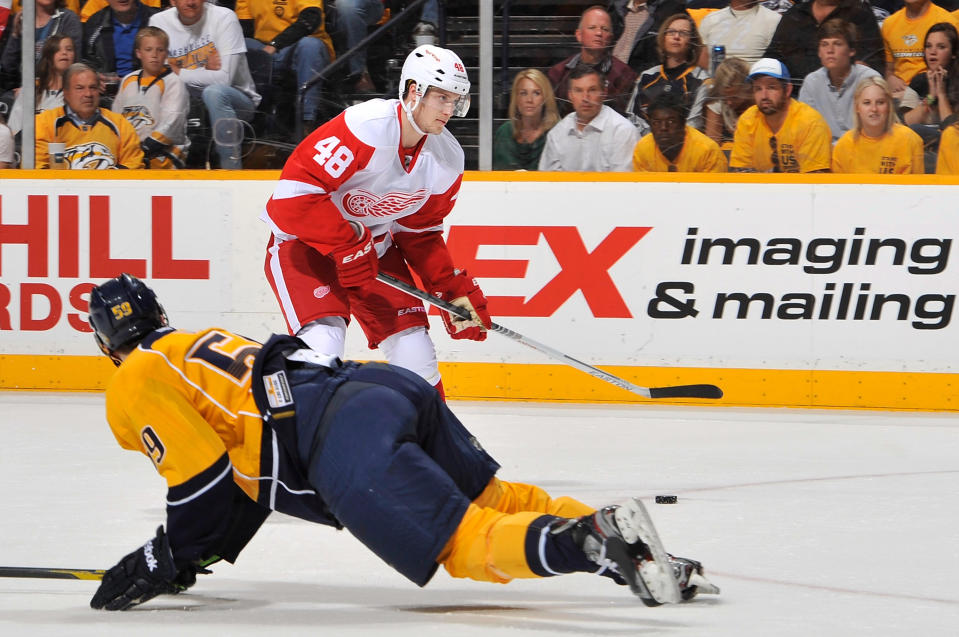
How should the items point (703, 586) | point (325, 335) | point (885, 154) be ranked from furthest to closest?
1. point (885, 154)
2. point (325, 335)
3. point (703, 586)

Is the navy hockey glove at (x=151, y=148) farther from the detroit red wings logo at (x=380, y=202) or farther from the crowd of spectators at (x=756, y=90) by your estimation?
the detroit red wings logo at (x=380, y=202)

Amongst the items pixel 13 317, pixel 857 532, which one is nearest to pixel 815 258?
pixel 857 532

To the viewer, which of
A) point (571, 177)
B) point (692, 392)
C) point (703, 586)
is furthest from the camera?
point (571, 177)

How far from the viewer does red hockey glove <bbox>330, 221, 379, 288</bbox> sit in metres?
3.72

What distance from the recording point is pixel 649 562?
229cm

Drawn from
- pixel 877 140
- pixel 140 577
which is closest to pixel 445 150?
pixel 140 577

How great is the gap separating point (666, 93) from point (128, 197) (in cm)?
255

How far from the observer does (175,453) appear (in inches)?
98.6

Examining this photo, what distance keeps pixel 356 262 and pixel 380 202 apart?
1.00 feet

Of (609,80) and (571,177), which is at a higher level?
(609,80)

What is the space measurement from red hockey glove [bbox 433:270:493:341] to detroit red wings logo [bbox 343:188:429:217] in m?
0.31

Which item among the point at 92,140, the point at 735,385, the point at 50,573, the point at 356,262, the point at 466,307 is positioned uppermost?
the point at 92,140

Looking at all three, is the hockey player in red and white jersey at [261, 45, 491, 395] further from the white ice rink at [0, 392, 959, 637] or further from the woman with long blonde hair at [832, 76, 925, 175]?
the woman with long blonde hair at [832, 76, 925, 175]

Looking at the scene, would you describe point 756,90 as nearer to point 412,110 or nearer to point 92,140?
point 412,110
